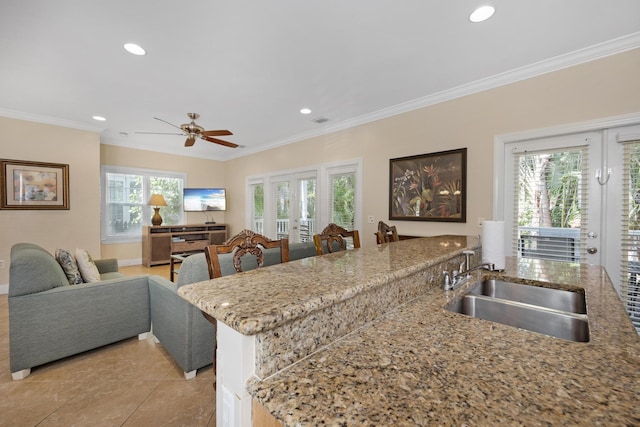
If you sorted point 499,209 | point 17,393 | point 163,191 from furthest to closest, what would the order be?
point 163,191, point 499,209, point 17,393

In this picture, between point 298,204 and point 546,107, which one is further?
point 298,204

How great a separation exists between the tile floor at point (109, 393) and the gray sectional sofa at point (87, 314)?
104mm

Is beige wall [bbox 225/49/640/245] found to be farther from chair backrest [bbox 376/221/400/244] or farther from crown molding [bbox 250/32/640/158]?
chair backrest [bbox 376/221/400/244]

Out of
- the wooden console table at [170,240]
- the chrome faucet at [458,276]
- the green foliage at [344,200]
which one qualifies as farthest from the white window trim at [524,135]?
the wooden console table at [170,240]

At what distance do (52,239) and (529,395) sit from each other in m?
5.77

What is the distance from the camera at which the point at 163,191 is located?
6.06 metres

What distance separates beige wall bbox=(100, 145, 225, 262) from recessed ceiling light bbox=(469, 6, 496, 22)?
236 inches

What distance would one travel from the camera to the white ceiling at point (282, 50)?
6.41 ft

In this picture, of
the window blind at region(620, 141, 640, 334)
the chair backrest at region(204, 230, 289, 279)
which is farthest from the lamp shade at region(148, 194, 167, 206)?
the window blind at region(620, 141, 640, 334)

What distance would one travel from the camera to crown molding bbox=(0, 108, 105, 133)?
387cm

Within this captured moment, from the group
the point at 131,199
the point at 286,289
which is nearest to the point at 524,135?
the point at 286,289

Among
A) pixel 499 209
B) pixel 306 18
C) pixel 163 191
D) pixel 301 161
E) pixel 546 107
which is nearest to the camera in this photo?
pixel 306 18

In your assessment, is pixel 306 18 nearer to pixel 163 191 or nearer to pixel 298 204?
pixel 298 204

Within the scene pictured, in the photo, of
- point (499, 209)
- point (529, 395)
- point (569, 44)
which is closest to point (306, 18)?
point (569, 44)
